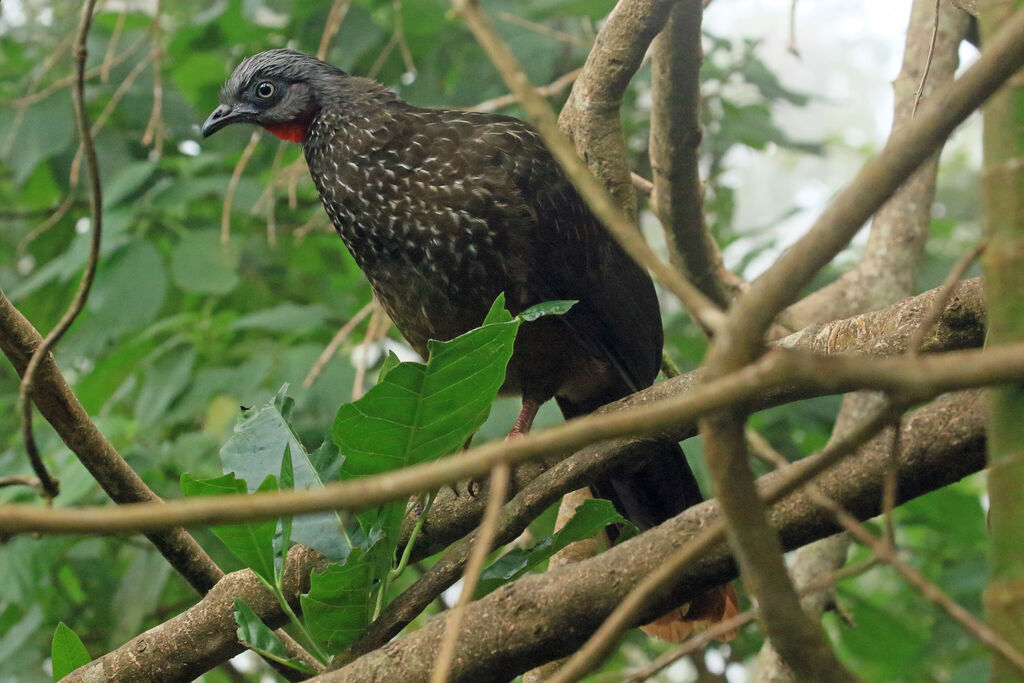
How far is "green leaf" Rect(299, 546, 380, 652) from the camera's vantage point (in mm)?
1695

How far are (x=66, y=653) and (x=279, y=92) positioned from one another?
1.73 metres

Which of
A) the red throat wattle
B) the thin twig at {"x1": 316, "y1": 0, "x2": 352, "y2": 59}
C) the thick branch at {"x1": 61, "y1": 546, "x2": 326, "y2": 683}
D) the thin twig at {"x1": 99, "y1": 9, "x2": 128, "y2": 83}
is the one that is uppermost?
the thin twig at {"x1": 99, "y1": 9, "x2": 128, "y2": 83}

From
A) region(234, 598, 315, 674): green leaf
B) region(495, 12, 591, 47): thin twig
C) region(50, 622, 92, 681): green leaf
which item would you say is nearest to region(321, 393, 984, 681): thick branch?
region(234, 598, 315, 674): green leaf

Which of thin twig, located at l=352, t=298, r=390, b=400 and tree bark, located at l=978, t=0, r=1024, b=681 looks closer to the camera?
tree bark, located at l=978, t=0, r=1024, b=681

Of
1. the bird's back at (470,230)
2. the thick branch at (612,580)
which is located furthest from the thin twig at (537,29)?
the thick branch at (612,580)

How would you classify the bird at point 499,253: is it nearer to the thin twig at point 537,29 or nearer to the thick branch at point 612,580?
the thin twig at point 537,29

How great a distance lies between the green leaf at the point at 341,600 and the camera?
170 centimetres

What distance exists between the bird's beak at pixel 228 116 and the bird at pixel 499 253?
0.94 feet

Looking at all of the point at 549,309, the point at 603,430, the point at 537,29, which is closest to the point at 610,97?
the point at 537,29

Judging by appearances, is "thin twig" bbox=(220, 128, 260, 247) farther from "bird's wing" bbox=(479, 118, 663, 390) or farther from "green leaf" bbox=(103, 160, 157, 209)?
"bird's wing" bbox=(479, 118, 663, 390)

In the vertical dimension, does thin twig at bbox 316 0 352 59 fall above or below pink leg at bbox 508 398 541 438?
above

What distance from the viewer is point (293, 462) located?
6.11ft

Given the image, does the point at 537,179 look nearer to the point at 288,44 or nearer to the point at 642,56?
the point at 642,56

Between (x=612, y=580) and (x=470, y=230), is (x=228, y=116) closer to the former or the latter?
(x=470, y=230)
